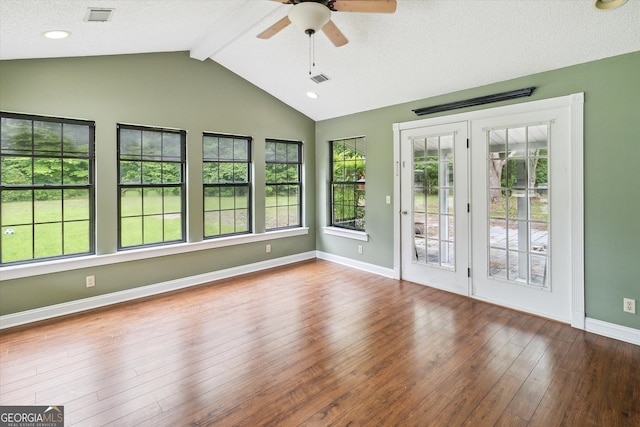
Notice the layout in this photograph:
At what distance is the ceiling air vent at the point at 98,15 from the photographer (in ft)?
8.50

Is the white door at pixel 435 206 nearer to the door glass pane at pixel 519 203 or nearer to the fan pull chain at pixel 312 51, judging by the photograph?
the door glass pane at pixel 519 203

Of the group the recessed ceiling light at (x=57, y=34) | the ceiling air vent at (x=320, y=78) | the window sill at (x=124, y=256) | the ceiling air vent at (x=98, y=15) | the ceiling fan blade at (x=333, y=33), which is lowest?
the window sill at (x=124, y=256)

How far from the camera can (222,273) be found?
4910 millimetres

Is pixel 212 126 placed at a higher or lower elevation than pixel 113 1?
lower

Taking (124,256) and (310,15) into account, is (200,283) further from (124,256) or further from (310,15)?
(310,15)

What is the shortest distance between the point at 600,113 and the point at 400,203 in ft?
7.81

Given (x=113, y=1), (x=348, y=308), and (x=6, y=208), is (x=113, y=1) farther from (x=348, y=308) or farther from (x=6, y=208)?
(x=348, y=308)

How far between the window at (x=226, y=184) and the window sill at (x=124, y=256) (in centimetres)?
18

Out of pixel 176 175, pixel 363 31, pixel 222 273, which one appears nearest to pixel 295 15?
pixel 363 31

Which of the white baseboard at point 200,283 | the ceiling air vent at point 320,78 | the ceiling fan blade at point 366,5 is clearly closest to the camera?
the ceiling fan blade at point 366,5

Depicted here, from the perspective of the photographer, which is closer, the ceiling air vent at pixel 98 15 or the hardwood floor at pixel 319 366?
the hardwood floor at pixel 319 366

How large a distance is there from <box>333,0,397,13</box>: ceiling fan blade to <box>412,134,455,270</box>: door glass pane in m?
2.22
